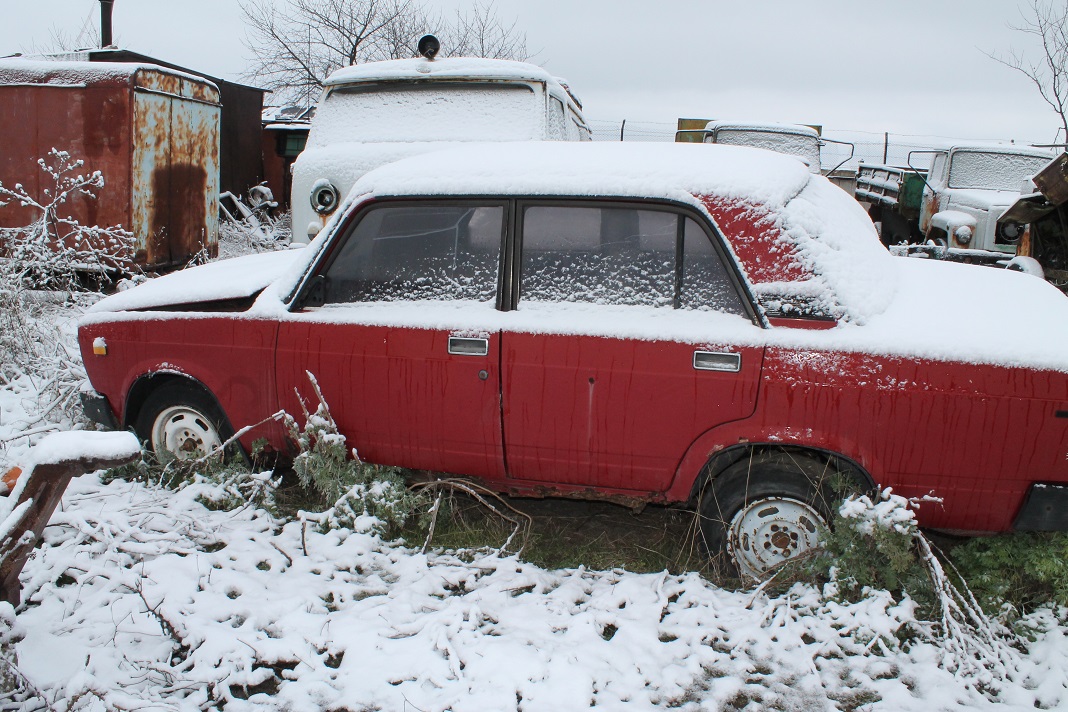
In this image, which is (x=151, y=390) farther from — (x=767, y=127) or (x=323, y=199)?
(x=767, y=127)

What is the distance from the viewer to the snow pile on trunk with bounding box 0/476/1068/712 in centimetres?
262

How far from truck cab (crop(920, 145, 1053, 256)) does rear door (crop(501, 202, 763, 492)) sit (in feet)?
25.7

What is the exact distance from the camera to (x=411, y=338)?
3422mm

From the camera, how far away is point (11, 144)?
25.3ft

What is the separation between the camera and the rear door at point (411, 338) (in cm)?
337

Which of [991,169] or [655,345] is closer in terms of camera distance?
[655,345]

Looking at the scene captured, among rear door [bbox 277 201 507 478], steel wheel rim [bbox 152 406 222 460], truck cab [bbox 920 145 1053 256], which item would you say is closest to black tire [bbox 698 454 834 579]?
rear door [bbox 277 201 507 478]

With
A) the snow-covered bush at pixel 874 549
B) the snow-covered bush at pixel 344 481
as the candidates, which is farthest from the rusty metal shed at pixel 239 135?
the snow-covered bush at pixel 874 549

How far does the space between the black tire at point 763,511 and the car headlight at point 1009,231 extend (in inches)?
300

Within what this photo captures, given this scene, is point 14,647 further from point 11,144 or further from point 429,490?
point 11,144

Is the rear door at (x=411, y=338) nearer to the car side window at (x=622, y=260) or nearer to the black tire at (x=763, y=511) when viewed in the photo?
the car side window at (x=622, y=260)

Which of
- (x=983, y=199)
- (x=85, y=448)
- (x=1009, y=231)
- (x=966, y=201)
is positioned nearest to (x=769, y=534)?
(x=85, y=448)

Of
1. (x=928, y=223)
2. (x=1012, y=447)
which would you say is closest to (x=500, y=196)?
(x=1012, y=447)

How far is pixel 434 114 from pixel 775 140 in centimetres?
582
